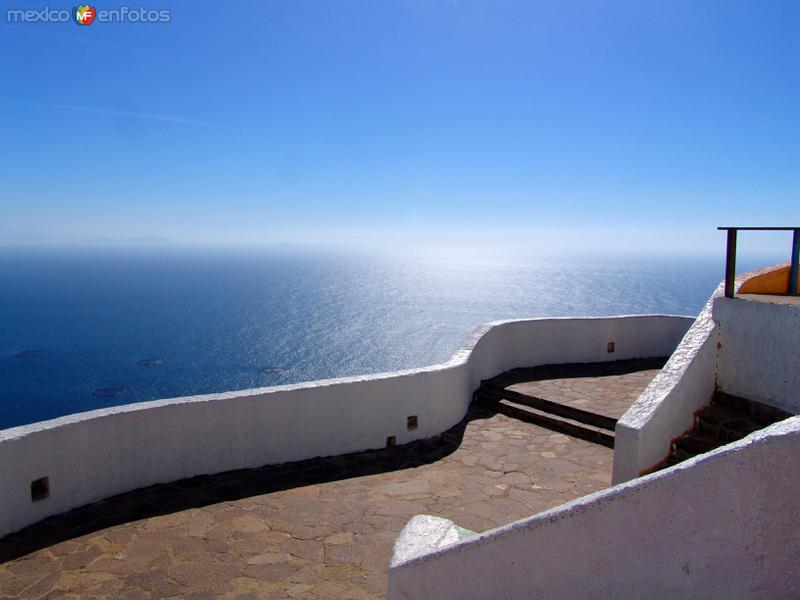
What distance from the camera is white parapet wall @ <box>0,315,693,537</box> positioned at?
14.7 ft

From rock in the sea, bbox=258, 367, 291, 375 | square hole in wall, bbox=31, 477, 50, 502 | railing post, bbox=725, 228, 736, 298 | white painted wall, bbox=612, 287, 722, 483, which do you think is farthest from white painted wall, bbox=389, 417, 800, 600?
rock in the sea, bbox=258, 367, 291, 375

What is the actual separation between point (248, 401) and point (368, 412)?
136 cm

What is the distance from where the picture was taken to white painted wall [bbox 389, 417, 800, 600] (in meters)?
2.17

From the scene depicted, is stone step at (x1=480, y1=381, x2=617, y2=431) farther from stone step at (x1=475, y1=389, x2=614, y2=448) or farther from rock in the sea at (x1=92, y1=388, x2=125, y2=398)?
rock in the sea at (x1=92, y1=388, x2=125, y2=398)

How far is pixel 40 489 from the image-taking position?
452 cm

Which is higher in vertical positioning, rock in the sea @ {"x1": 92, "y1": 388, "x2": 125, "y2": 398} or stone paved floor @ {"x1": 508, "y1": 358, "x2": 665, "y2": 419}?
stone paved floor @ {"x1": 508, "y1": 358, "x2": 665, "y2": 419}

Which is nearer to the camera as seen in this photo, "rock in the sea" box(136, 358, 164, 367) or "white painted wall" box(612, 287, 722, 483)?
"white painted wall" box(612, 287, 722, 483)

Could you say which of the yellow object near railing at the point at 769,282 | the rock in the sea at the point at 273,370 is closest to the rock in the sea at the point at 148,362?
the rock in the sea at the point at 273,370

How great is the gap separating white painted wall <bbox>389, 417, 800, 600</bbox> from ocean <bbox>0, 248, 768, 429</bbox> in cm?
5238

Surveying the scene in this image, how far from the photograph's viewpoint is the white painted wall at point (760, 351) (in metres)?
5.17

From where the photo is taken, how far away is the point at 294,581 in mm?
3875

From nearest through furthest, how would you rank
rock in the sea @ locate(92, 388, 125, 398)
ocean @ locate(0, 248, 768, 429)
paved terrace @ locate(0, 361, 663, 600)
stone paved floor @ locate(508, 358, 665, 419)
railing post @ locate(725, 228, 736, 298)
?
paved terrace @ locate(0, 361, 663, 600) < railing post @ locate(725, 228, 736, 298) < stone paved floor @ locate(508, 358, 665, 419) < rock in the sea @ locate(92, 388, 125, 398) < ocean @ locate(0, 248, 768, 429)

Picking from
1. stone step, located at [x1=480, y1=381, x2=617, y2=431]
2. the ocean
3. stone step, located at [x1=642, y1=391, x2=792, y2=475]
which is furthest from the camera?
the ocean

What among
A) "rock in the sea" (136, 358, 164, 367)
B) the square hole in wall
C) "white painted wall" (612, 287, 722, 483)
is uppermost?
"white painted wall" (612, 287, 722, 483)
